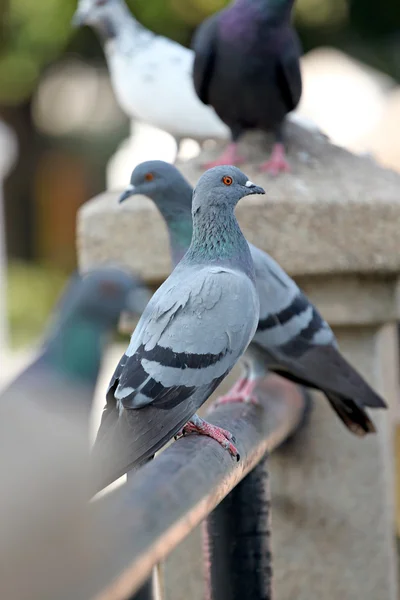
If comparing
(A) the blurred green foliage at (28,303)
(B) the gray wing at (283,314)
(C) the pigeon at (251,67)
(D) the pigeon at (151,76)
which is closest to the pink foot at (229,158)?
(C) the pigeon at (251,67)

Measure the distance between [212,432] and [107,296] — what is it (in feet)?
1.04

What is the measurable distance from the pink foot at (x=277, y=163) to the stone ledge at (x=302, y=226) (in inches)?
1.1

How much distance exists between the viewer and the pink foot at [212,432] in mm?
1920

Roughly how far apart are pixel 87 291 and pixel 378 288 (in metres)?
1.12

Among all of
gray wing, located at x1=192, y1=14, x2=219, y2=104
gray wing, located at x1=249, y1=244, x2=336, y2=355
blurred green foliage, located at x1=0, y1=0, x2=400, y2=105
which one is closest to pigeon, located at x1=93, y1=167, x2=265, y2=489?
gray wing, located at x1=249, y1=244, x2=336, y2=355

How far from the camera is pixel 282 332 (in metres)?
2.70

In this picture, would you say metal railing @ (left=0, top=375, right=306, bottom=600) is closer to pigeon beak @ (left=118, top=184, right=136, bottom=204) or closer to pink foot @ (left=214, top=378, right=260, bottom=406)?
pink foot @ (left=214, top=378, right=260, bottom=406)

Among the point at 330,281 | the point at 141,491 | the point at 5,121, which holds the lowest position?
the point at 5,121

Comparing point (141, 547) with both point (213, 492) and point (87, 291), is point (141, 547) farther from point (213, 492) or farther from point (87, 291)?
point (87, 291)

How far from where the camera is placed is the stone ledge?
9.13 feet

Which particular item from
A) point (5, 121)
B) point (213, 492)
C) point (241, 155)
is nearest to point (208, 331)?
point (213, 492)

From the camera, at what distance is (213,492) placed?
164 cm

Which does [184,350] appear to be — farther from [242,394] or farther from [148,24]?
[148,24]

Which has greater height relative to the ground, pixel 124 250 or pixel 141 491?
pixel 141 491
